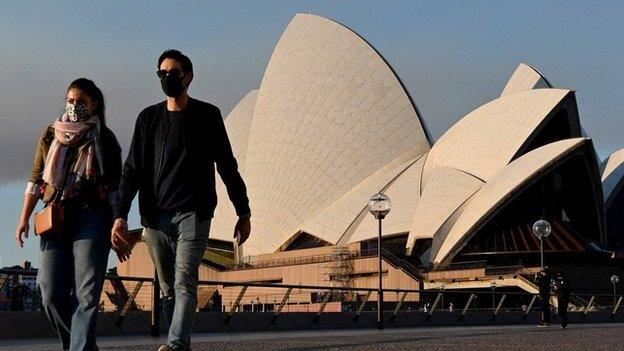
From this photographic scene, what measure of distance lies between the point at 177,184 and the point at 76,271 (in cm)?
67

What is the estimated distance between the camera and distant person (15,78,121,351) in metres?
4.32

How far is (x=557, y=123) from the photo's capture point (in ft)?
151

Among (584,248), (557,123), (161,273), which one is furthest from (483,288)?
(161,273)

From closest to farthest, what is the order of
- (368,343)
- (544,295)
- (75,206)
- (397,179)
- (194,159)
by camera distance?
1. (75,206)
2. (194,159)
3. (368,343)
4. (544,295)
5. (397,179)

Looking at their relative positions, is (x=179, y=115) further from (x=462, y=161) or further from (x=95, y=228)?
(x=462, y=161)

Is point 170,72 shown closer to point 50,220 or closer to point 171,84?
point 171,84

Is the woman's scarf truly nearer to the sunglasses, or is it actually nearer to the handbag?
the handbag

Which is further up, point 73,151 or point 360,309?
point 73,151

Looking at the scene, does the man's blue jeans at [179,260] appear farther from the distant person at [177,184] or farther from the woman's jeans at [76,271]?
the woman's jeans at [76,271]

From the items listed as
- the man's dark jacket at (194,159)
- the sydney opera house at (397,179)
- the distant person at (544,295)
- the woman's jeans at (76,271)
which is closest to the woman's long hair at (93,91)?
the man's dark jacket at (194,159)

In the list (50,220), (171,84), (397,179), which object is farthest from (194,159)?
(397,179)

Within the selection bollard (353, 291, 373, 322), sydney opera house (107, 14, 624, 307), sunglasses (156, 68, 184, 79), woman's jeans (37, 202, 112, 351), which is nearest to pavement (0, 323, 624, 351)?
woman's jeans (37, 202, 112, 351)

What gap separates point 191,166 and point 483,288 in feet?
129

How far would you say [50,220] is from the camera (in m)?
4.32
